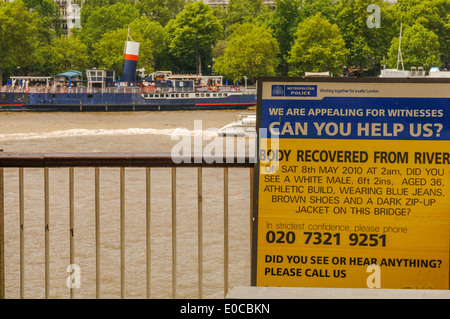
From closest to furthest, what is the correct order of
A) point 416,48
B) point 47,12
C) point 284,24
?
point 416,48, point 284,24, point 47,12

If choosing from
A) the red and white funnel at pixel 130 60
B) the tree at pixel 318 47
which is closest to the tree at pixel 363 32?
the tree at pixel 318 47

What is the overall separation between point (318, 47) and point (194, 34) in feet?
50.8

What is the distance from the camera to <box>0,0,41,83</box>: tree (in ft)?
310

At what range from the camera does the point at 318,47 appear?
89750 mm

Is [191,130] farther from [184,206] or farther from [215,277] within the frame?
[215,277]

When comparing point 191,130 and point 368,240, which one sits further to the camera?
point 191,130

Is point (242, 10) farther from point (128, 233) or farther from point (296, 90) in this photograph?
point (296, 90)

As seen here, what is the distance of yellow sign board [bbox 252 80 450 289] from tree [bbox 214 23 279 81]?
8543 centimetres

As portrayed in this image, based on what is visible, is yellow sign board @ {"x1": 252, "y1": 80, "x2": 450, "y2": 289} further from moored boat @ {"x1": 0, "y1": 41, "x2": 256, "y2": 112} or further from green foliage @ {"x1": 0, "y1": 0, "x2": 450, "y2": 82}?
green foliage @ {"x1": 0, "y1": 0, "x2": 450, "y2": 82}

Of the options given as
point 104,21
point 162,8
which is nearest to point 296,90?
point 104,21

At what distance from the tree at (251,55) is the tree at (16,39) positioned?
21651 millimetres
